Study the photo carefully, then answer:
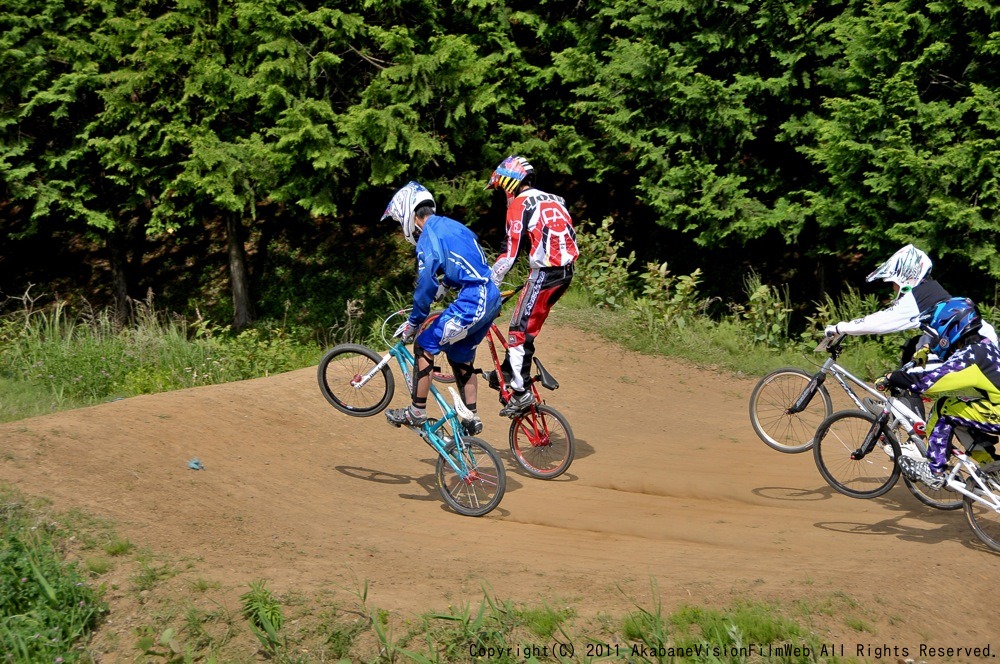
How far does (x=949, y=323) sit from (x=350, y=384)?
17.0 feet

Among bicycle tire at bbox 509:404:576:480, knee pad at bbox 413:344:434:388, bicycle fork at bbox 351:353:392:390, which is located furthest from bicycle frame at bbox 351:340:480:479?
bicycle tire at bbox 509:404:576:480

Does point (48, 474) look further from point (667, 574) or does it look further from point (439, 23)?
point (439, 23)

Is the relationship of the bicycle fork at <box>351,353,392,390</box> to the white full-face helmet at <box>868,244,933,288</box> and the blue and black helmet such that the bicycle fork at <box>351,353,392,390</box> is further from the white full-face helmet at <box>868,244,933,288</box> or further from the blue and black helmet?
the blue and black helmet

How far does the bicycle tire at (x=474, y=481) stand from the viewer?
7.47m

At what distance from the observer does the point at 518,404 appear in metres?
8.83

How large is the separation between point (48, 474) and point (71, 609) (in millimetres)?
1778

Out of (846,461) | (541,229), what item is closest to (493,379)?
(541,229)

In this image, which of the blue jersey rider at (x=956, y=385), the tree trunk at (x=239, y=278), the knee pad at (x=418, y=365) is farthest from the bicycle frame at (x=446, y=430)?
the tree trunk at (x=239, y=278)

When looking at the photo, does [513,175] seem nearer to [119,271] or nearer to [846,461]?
[846,461]

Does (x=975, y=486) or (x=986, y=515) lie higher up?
(x=975, y=486)

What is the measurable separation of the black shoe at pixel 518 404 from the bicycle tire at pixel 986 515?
3640mm

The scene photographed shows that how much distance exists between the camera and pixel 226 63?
17.4 meters

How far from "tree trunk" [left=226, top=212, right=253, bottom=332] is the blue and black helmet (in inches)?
565

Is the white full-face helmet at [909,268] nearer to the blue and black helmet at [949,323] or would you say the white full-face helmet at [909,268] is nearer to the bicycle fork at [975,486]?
the blue and black helmet at [949,323]
